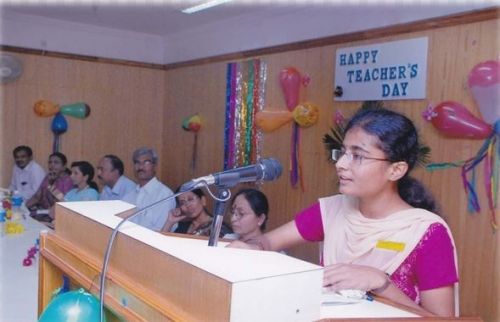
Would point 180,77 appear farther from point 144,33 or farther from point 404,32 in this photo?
point 404,32

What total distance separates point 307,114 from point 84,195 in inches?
82.2

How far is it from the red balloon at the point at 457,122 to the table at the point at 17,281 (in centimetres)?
240

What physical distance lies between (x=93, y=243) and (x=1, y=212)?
8.55ft

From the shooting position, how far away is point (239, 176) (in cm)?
111

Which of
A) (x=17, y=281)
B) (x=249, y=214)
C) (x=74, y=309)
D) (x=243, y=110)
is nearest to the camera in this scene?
(x=74, y=309)

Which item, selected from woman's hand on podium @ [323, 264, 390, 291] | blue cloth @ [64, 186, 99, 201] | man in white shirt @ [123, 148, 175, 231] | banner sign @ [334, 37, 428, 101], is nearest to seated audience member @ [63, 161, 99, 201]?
blue cloth @ [64, 186, 99, 201]

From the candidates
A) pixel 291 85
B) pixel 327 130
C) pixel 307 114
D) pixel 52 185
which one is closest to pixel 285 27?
pixel 291 85

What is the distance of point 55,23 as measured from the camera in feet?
18.0

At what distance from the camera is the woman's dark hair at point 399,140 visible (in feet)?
4.67

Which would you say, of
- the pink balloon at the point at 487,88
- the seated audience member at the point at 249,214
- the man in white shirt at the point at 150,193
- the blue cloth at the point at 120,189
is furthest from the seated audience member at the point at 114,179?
the pink balloon at the point at 487,88

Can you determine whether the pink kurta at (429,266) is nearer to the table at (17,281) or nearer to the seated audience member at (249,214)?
the table at (17,281)

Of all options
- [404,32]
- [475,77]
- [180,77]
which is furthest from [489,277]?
[180,77]

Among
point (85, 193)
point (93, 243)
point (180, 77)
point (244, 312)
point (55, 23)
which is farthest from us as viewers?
point (180, 77)

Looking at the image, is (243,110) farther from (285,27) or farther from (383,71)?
(383,71)
